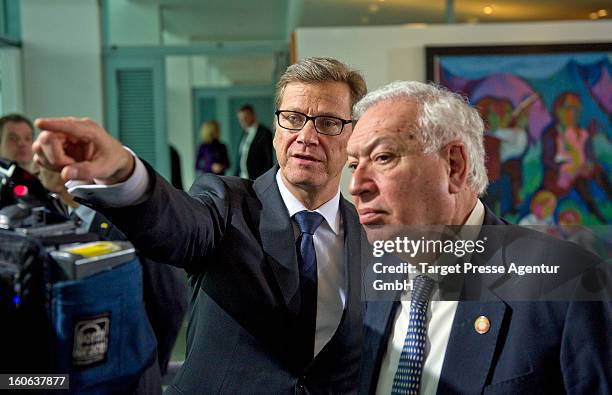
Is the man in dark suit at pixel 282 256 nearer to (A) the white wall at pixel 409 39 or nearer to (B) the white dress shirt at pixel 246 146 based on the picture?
(A) the white wall at pixel 409 39

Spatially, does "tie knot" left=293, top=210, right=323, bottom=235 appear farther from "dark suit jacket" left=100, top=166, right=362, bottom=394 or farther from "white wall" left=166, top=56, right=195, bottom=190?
"white wall" left=166, top=56, right=195, bottom=190

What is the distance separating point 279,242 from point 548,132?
4086 mm

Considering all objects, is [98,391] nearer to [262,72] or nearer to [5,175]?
[5,175]

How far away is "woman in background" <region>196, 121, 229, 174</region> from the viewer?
7.06 metres

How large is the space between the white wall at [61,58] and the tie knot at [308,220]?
5.20 m

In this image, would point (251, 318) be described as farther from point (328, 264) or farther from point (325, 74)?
point (325, 74)

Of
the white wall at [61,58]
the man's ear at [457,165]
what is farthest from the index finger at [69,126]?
the white wall at [61,58]

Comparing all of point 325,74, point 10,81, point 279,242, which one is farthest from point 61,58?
point 279,242

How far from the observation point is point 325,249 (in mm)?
1398

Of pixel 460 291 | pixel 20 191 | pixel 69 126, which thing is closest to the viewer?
pixel 69 126

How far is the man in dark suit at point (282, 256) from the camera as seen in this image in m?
1.27

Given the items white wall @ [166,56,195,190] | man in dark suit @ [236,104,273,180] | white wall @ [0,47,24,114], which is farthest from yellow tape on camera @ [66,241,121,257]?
white wall @ [166,56,195,190]

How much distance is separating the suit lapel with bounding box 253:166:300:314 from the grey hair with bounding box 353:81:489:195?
304 millimetres

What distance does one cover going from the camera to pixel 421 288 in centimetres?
112
